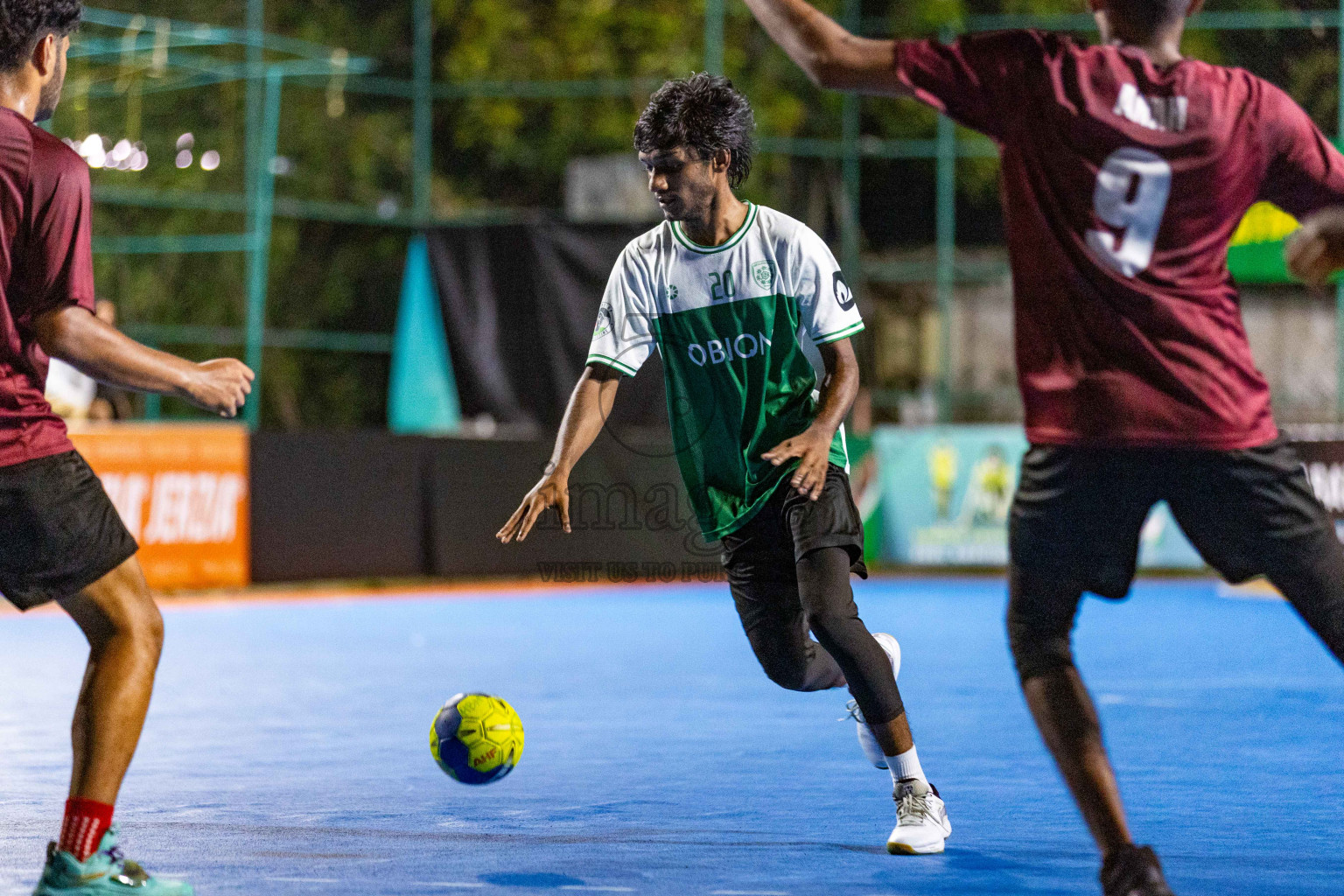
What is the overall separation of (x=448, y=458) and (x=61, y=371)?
3764 mm

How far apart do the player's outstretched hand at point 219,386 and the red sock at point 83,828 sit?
103cm

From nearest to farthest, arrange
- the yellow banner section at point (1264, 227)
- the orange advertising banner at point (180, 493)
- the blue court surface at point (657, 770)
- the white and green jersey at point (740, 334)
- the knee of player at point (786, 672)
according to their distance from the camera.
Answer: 1. the blue court surface at point (657, 770)
2. the white and green jersey at point (740, 334)
3. the knee of player at point (786, 672)
4. the orange advertising banner at point (180, 493)
5. the yellow banner section at point (1264, 227)

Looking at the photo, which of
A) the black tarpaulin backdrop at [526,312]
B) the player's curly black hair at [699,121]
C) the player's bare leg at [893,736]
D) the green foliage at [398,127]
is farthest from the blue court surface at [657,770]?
Result: the green foliage at [398,127]

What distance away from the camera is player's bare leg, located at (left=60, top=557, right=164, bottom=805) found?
4695mm

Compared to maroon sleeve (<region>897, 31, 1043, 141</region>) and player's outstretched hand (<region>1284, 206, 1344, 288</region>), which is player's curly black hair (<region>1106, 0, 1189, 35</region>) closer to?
maroon sleeve (<region>897, 31, 1043, 141</region>)

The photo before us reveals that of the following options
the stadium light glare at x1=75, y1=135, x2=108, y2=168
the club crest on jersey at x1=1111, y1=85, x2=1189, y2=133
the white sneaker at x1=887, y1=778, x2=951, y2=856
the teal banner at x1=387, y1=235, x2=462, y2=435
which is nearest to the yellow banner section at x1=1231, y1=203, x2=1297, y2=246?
the teal banner at x1=387, y1=235, x2=462, y2=435

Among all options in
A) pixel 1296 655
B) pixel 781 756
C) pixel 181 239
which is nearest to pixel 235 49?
pixel 181 239

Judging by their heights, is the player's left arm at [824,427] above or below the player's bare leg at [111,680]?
above

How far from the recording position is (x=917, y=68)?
4.37 meters

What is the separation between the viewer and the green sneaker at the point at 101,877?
4.64 metres

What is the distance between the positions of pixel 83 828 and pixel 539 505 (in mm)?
1685

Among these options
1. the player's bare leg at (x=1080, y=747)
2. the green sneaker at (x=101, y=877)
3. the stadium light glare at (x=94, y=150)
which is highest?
the stadium light glare at (x=94, y=150)

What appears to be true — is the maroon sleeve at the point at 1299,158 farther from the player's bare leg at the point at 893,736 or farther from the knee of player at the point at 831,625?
the player's bare leg at the point at 893,736

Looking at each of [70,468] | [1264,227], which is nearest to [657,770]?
[70,468]
